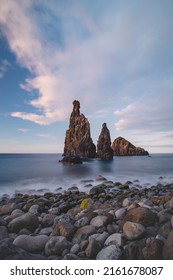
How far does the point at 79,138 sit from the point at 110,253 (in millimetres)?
39436

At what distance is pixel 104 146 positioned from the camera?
3966 cm

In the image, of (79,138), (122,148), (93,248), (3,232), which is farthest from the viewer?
(122,148)

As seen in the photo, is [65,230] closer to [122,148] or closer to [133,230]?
[133,230]

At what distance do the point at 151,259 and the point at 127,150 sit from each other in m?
60.8

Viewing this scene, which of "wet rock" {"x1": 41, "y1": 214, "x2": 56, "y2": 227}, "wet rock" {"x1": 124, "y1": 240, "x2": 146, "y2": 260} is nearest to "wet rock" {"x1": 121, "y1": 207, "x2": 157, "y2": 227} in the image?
"wet rock" {"x1": 124, "y1": 240, "x2": 146, "y2": 260}

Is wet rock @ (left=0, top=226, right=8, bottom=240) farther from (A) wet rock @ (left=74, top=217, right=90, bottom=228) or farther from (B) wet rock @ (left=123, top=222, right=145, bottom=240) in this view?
(B) wet rock @ (left=123, top=222, right=145, bottom=240)

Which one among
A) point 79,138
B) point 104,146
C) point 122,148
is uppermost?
point 79,138

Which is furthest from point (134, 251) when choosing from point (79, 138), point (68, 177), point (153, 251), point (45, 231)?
point (79, 138)

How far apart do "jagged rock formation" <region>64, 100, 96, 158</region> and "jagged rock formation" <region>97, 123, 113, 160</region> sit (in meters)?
1.75

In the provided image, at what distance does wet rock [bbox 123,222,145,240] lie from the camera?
2014 millimetres

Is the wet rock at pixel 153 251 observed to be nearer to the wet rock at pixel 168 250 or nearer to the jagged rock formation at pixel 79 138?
the wet rock at pixel 168 250

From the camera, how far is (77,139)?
41.7 meters
